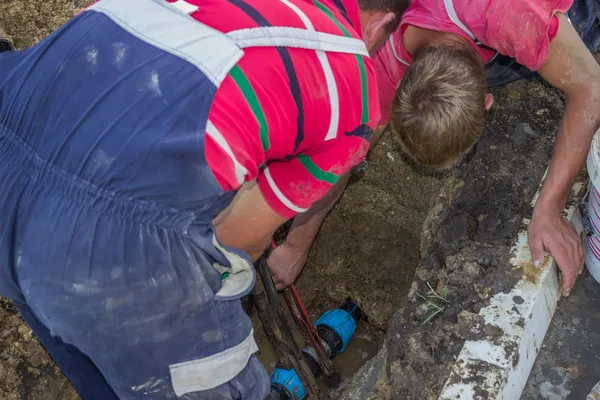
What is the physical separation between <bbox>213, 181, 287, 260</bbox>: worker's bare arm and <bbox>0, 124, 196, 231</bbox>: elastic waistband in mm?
280

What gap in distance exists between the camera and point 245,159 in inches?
53.9

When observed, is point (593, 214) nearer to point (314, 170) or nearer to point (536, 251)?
point (536, 251)

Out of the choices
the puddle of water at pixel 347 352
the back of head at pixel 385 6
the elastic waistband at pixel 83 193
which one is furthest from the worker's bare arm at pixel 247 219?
the puddle of water at pixel 347 352

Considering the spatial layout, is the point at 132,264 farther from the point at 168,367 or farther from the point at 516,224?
the point at 516,224

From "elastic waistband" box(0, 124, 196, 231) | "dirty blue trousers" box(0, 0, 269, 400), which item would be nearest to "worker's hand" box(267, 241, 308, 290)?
"dirty blue trousers" box(0, 0, 269, 400)

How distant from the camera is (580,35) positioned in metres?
2.62

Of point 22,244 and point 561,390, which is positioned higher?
point 22,244

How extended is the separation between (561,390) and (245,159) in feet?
4.69

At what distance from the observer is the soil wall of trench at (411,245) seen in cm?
220

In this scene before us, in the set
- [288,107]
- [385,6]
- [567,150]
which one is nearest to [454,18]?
[385,6]

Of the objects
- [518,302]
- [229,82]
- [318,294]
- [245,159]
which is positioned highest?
[229,82]

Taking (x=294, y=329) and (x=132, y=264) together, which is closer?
(x=132, y=264)

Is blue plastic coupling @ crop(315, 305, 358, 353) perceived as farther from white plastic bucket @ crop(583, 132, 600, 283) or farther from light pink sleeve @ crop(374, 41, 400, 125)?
white plastic bucket @ crop(583, 132, 600, 283)

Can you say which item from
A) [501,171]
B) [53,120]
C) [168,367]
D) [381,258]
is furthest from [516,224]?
[53,120]
